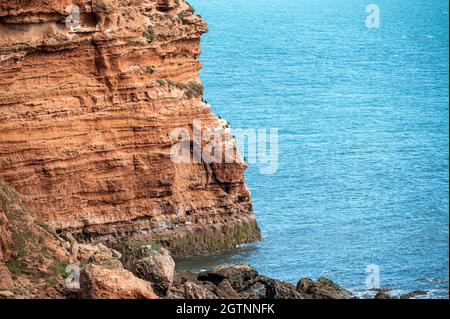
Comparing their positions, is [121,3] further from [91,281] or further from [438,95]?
[438,95]

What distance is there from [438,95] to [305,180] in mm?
40090

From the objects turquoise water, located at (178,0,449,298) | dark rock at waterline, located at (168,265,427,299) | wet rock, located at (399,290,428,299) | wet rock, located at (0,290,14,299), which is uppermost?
wet rock, located at (0,290,14,299)

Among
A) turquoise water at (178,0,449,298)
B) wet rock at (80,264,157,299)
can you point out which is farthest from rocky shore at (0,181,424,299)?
turquoise water at (178,0,449,298)

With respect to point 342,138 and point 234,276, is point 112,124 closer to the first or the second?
point 234,276

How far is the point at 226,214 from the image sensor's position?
65938 mm

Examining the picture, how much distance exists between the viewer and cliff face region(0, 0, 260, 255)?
59.0 meters

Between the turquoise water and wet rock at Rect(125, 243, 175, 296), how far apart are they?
9.04 metres

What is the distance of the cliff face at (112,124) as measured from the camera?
59.0 meters

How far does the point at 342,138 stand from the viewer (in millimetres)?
95812

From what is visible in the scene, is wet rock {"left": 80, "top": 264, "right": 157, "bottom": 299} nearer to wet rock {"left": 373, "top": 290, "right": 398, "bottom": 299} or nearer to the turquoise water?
wet rock {"left": 373, "top": 290, "right": 398, "bottom": 299}

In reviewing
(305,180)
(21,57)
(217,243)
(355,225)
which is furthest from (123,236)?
(305,180)

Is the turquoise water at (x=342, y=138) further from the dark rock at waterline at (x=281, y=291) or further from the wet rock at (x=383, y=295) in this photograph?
the dark rock at waterline at (x=281, y=291)

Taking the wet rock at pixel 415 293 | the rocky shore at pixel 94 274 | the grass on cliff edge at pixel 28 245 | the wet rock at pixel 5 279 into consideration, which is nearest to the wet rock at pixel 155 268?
the rocky shore at pixel 94 274

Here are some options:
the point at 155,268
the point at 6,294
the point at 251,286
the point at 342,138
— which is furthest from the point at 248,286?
the point at 342,138
